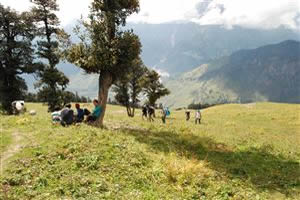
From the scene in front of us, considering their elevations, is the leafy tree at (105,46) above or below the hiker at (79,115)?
above

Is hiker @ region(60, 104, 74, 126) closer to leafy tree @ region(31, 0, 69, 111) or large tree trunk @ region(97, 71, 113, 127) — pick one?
large tree trunk @ region(97, 71, 113, 127)

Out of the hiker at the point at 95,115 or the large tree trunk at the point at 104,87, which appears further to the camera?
the large tree trunk at the point at 104,87

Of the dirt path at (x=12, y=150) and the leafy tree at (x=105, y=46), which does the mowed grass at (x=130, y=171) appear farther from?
the leafy tree at (x=105, y=46)

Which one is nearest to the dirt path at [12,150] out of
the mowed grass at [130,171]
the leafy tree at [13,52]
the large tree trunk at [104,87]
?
the mowed grass at [130,171]

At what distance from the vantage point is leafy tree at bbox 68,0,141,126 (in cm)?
2562

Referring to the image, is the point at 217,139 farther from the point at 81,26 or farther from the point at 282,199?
the point at 81,26

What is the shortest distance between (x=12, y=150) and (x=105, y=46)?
40.8 ft

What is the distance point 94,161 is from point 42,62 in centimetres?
3395

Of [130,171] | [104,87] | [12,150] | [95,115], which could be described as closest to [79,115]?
[95,115]

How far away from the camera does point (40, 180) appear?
41.9 feet

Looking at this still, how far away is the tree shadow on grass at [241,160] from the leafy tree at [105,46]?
6812 millimetres

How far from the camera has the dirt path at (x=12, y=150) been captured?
14.9 m

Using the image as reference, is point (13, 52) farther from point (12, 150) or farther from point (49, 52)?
point (12, 150)

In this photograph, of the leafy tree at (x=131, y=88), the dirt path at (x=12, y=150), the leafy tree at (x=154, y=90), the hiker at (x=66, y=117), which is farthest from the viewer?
the leafy tree at (x=154, y=90)
